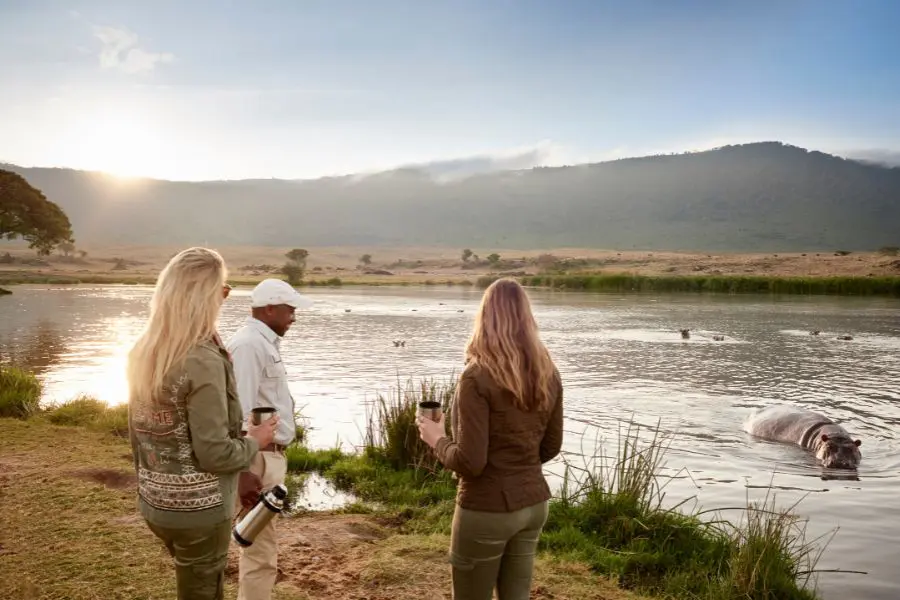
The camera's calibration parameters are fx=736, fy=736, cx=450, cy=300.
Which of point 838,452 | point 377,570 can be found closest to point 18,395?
point 377,570

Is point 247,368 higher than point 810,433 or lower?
higher

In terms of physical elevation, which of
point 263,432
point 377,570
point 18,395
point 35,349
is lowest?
point 35,349

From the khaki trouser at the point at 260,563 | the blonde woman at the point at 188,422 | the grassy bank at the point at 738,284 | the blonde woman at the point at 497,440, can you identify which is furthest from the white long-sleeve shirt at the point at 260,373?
the grassy bank at the point at 738,284

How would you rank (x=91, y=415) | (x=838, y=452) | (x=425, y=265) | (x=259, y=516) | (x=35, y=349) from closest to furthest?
1. (x=259, y=516)
2. (x=838, y=452)
3. (x=91, y=415)
4. (x=35, y=349)
5. (x=425, y=265)

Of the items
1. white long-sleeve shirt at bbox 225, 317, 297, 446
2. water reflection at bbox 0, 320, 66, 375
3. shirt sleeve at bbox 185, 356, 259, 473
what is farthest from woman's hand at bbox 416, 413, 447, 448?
water reflection at bbox 0, 320, 66, 375

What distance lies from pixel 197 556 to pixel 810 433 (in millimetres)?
9373

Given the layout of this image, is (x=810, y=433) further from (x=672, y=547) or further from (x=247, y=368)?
(x=247, y=368)

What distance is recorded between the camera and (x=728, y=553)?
232 inches

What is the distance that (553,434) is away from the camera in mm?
3492

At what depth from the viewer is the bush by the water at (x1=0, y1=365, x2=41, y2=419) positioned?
1043cm

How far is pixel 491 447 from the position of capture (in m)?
3.26

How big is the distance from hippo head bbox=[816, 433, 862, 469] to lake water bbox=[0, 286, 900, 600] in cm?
18

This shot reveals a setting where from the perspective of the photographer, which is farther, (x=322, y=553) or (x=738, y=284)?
(x=738, y=284)

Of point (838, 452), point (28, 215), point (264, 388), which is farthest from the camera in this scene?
point (28, 215)
